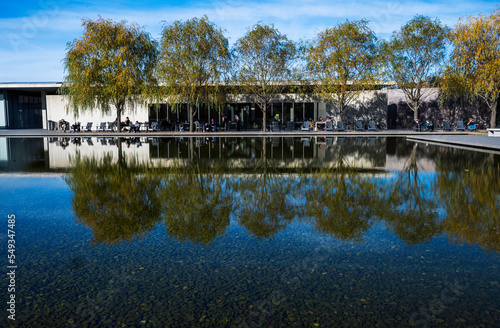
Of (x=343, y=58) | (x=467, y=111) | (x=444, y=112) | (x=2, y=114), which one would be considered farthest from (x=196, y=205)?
(x=2, y=114)

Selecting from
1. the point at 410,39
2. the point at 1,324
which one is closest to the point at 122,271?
the point at 1,324

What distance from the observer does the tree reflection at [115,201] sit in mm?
5441

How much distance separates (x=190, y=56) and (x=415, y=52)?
18360mm

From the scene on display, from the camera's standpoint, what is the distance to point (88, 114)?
135 feet

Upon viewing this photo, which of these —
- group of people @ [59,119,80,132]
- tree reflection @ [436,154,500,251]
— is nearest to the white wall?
group of people @ [59,119,80,132]

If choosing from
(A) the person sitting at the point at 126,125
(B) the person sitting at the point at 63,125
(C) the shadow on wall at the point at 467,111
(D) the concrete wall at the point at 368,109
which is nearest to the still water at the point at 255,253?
(A) the person sitting at the point at 126,125

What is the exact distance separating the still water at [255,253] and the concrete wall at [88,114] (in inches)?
1240

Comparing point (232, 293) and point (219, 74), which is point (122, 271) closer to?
point (232, 293)

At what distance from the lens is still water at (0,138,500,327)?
318 centimetres

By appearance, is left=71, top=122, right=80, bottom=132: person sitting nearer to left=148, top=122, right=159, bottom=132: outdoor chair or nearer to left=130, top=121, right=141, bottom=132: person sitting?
left=130, top=121, right=141, bottom=132: person sitting

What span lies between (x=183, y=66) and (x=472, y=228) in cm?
2748

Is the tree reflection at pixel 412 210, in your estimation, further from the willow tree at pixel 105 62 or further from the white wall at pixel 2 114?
the white wall at pixel 2 114

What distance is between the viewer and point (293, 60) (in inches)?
1318

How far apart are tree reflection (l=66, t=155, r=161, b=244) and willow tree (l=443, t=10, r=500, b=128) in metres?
26.9
